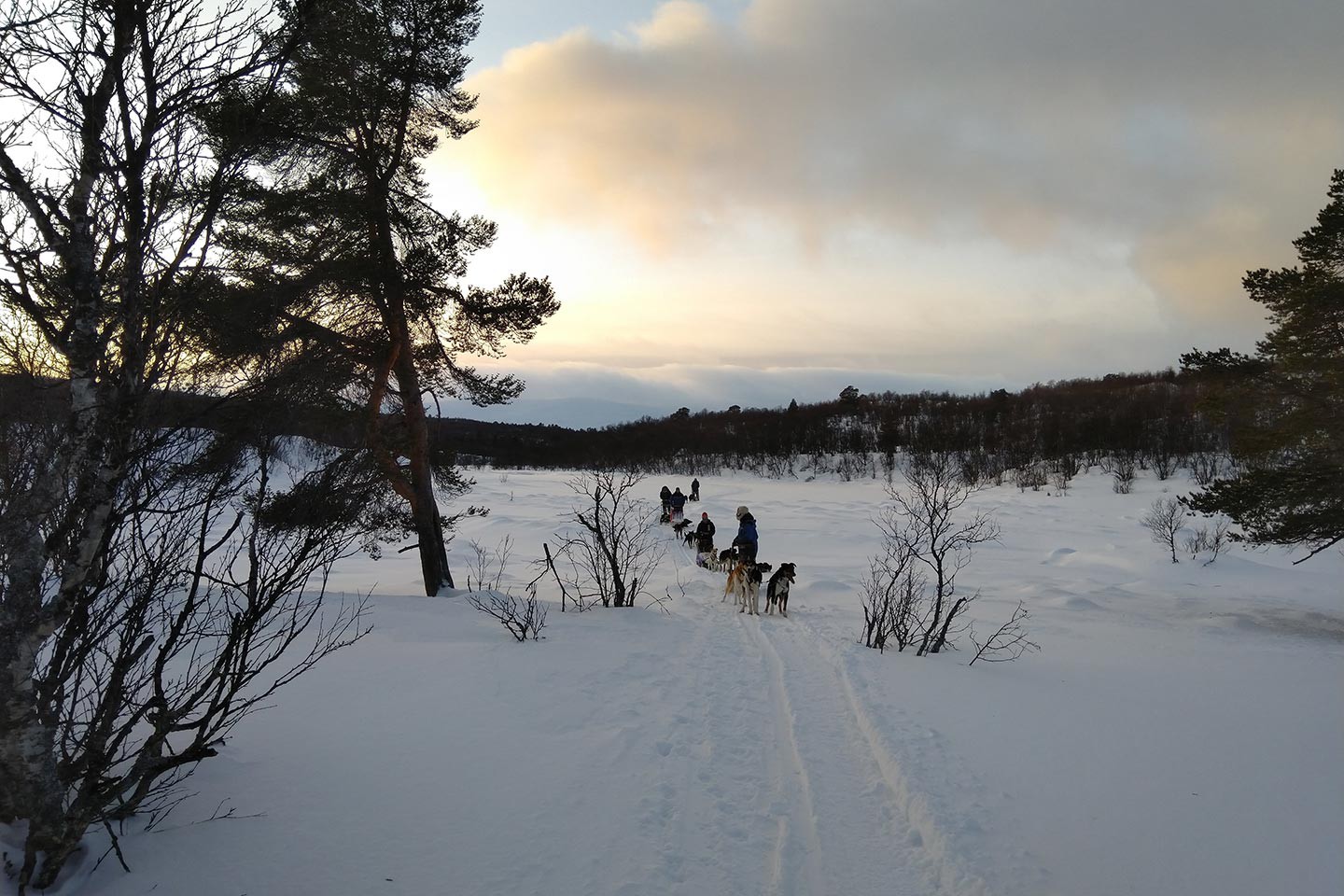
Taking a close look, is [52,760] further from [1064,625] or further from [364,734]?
[1064,625]

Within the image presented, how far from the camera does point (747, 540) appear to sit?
11820 mm

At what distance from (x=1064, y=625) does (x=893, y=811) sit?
8.01 meters

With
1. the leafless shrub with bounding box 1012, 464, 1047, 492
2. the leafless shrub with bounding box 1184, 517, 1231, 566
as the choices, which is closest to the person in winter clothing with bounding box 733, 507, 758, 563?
the leafless shrub with bounding box 1184, 517, 1231, 566

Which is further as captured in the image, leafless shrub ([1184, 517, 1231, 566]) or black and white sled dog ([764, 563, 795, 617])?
leafless shrub ([1184, 517, 1231, 566])

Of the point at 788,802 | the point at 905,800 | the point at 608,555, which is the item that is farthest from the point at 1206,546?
the point at 788,802

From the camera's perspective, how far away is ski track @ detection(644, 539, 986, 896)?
10.7ft

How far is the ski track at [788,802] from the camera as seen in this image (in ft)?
10.7

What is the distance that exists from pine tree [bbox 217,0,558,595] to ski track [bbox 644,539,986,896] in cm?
494

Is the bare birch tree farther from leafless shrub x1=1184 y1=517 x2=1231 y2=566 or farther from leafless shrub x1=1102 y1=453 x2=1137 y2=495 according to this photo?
leafless shrub x1=1102 y1=453 x2=1137 y2=495

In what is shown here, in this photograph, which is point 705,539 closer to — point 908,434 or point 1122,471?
point 1122,471

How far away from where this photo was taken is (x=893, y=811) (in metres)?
3.93

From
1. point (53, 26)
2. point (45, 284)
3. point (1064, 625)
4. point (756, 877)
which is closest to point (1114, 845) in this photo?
point (756, 877)

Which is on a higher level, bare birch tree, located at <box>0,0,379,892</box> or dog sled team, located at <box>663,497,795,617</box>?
bare birch tree, located at <box>0,0,379,892</box>

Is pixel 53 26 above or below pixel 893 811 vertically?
above
